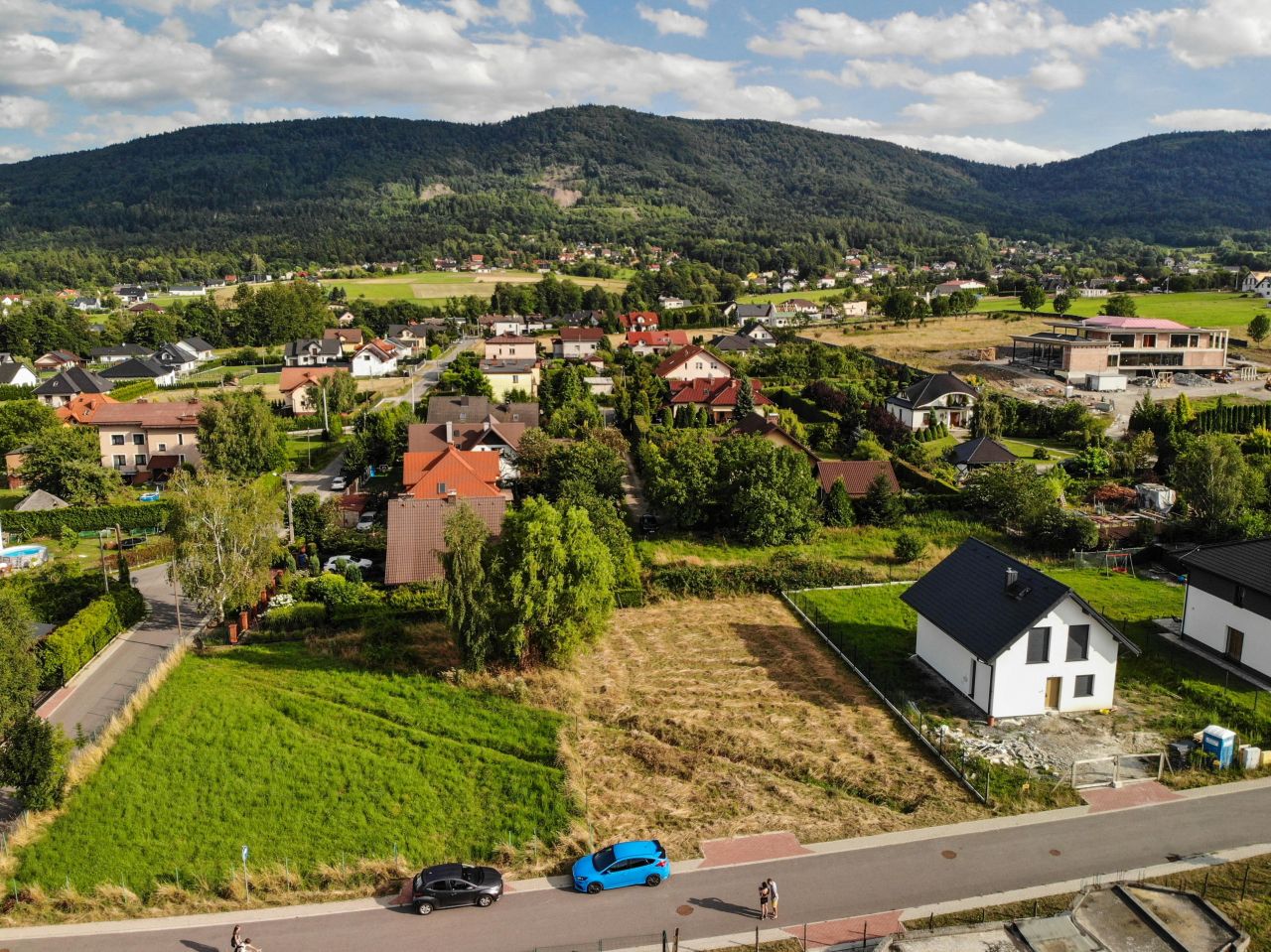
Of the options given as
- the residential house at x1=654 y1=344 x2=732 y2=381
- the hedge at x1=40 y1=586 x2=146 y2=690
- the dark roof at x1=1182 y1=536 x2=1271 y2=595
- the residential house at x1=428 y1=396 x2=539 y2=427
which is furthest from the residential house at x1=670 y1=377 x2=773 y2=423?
the hedge at x1=40 y1=586 x2=146 y2=690

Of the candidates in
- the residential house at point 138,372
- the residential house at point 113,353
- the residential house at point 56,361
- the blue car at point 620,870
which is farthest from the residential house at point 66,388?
the blue car at point 620,870

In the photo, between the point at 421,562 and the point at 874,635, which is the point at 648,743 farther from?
the point at 421,562

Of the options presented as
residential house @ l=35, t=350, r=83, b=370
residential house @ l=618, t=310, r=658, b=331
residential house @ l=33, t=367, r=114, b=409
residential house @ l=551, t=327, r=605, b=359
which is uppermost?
residential house @ l=618, t=310, r=658, b=331

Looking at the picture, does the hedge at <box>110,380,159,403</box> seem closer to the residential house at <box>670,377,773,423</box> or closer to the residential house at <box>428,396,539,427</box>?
the residential house at <box>428,396,539,427</box>

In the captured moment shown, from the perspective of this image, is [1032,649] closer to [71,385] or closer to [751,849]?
[751,849]

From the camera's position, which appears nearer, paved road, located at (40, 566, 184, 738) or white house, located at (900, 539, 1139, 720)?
white house, located at (900, 539, 1139, 720)

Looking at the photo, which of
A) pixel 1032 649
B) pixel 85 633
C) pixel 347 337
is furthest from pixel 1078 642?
pixel 347 337

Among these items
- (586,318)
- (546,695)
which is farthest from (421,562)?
(586,318)
